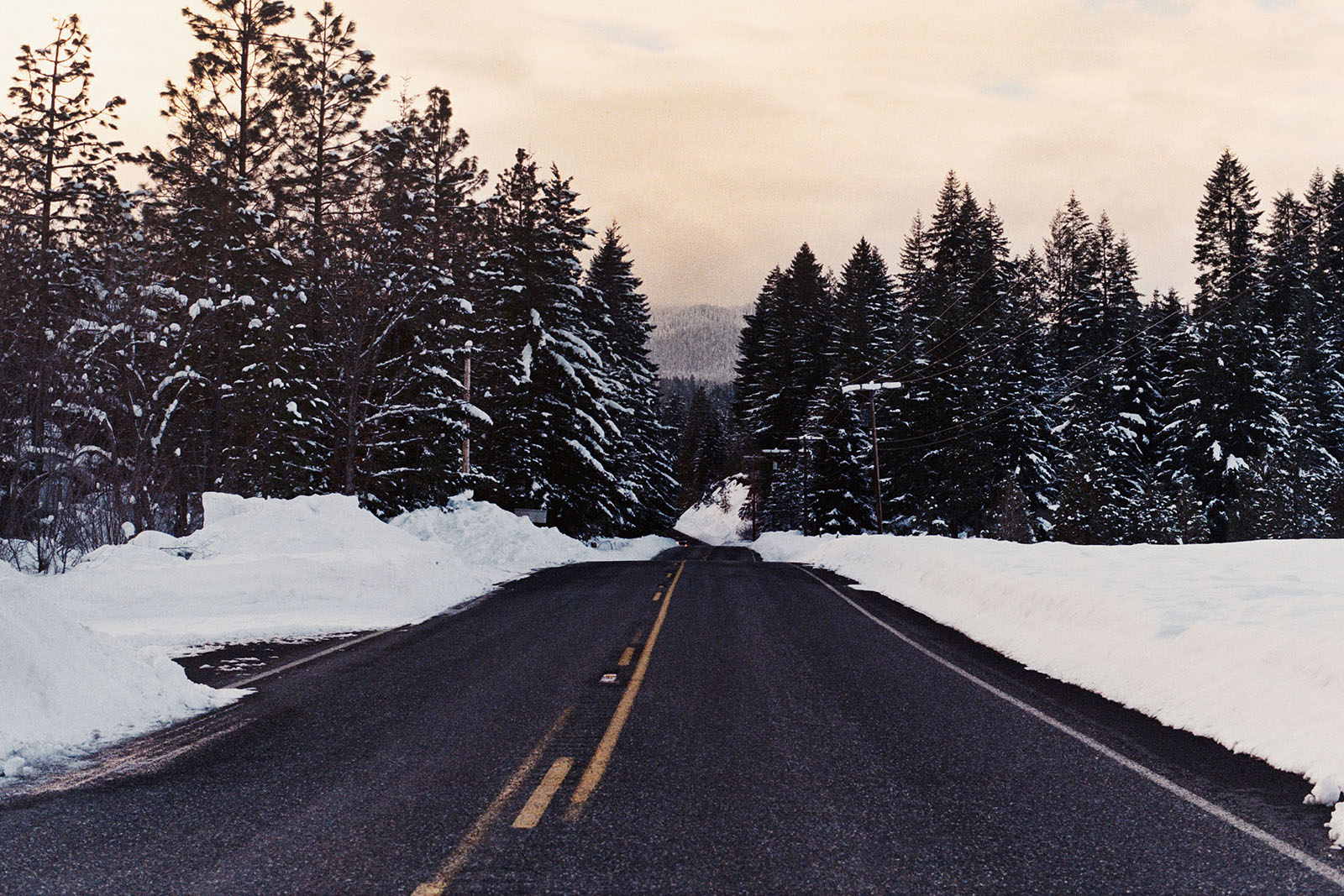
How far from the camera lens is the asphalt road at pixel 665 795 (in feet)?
12.8

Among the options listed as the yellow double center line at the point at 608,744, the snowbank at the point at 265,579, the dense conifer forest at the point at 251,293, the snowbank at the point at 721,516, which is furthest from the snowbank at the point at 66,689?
the snowbank at the point at 721,516

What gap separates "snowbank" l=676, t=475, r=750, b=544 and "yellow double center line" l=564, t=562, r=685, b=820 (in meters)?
80.8

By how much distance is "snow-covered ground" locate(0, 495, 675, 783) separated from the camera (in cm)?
660

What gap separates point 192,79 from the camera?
93.0 feet

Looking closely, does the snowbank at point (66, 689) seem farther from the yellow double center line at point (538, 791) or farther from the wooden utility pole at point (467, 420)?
the wooden utility pole at point (467, 420)

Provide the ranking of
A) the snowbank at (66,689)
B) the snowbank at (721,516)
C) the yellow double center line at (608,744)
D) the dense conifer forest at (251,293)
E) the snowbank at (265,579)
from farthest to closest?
the snowbank at (721,516) → the dense conifer forest at (251,293) → the snowbank at (265,579) → the snowbank at (66,689) → the yellow double center line at (608,744)

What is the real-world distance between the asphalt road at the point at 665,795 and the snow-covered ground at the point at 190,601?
73cm

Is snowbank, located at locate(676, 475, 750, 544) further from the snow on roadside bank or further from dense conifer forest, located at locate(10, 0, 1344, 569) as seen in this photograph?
the snow on roadside bank

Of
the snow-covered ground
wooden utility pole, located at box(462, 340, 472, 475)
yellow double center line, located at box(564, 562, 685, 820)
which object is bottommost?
yellow double center line, located at box(564, 562, 685, 820)

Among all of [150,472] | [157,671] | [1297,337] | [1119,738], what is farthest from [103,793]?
[1297,337]

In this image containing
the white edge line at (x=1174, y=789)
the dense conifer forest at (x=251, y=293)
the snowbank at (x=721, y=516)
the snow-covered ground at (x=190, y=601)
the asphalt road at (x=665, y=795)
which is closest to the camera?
the asphalt road at (x=665, y=795)

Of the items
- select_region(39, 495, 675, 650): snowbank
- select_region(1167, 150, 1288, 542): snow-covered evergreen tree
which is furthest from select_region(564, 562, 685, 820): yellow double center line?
select_region(1167, 150, 1288, 542): snow-covered evergreen tree

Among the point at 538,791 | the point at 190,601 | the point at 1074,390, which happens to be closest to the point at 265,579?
the point at 190,601

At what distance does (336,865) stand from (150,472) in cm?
2357
